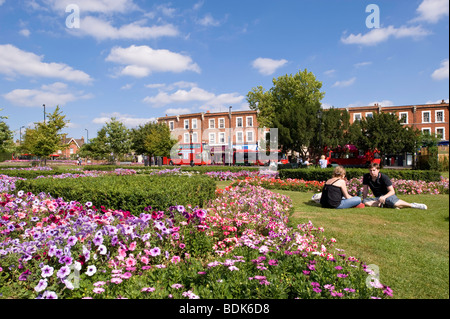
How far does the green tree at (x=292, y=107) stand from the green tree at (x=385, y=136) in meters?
4.67

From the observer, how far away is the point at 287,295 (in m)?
2.08

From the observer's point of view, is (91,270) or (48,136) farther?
(48,136)

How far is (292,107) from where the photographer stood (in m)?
27.9

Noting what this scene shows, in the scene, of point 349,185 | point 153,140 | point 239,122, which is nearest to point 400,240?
point 349,185

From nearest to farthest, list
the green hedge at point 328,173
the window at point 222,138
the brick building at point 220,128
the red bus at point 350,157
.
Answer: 1. the green hedge at point 328,173
2. the red bus at point 350,157
3. the brick building at point 220,128
4. the window at point 222,138

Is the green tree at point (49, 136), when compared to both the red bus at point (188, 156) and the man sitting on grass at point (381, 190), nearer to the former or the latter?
the red bus at point (188, 156)

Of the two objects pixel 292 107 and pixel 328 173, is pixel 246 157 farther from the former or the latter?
pixel 328 173

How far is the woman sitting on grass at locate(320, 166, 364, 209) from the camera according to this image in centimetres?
657

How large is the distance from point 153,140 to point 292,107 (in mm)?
19548

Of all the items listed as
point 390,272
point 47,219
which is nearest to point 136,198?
point 47,219

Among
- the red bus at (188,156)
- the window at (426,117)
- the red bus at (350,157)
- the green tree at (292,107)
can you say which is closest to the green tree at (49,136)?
the red bus at (188,156)

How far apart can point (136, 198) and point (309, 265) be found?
372cm

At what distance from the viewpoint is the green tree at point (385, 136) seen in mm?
25359
